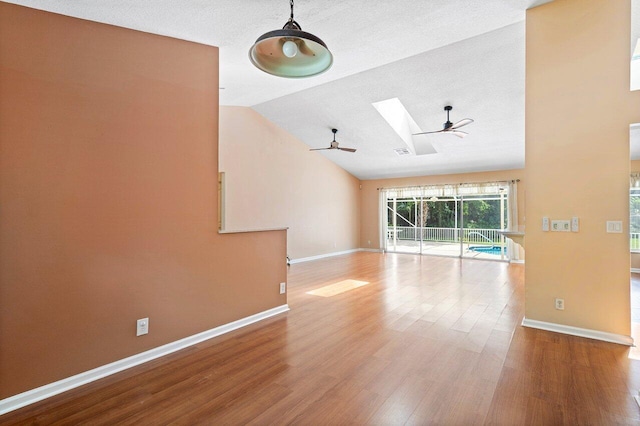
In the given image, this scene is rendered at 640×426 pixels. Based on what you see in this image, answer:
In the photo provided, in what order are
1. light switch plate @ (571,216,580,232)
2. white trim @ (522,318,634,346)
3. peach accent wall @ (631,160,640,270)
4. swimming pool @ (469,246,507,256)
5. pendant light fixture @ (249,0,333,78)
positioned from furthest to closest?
swimming pool @ (469,246,507,256) → peach accent wall @ (631,160,640,270) → light switch plate @ (571,216,580,232) → white trim @ (522,318,634,346) → pendant light fixture @ (249,0,333,78)

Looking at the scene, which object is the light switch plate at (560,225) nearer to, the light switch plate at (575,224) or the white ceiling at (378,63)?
the light switch plate at (575,224)

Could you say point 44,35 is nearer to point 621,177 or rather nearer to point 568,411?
point 568,411

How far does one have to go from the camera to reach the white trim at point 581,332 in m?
2.84

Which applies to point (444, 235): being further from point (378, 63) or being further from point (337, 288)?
point (378, 63)

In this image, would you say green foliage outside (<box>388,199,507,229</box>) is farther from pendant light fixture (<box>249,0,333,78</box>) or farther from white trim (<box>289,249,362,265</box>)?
pendant light fixture (<box>249,0,333,78</box>)

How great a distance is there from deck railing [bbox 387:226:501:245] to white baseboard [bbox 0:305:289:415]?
743 centimetres

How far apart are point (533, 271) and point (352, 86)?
12.2 ft

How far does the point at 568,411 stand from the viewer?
6.12 ft

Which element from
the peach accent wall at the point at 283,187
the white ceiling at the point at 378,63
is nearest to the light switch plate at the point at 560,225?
the white ceiling at the point at 378,63

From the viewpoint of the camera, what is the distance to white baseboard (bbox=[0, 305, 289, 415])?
1.95m

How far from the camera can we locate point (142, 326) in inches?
101

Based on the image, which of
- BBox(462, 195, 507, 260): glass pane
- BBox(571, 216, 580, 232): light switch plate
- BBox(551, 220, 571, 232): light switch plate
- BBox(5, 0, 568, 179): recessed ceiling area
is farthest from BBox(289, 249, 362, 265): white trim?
BBox(571, 216, 580, 232): light switch plate

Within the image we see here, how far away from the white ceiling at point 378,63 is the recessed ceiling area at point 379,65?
13mm

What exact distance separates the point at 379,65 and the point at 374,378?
3624 millimetres
